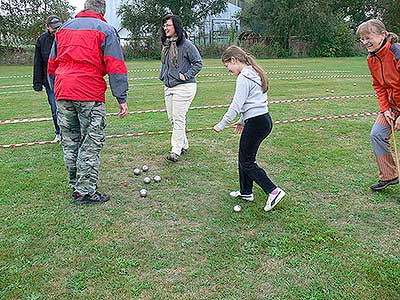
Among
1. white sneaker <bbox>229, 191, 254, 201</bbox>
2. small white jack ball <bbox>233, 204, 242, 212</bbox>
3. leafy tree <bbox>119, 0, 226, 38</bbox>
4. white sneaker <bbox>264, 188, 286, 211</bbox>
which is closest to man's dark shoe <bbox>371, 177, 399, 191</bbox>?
white sneaker <bbox>264, 188, 286, 211</bbox>

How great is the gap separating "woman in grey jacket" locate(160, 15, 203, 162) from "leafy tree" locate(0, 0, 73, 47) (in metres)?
28.9

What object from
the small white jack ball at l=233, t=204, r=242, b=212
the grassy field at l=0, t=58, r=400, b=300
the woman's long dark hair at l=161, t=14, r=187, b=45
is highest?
the woman's long dark hair at l=161, t=14, r=187, b=45

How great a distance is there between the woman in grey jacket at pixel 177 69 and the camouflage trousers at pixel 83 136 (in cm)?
164

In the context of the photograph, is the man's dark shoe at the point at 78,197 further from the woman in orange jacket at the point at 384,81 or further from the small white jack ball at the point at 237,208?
the woman in orange jacket at the point at 384,81

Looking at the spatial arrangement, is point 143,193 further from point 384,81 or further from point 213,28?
point 213,28

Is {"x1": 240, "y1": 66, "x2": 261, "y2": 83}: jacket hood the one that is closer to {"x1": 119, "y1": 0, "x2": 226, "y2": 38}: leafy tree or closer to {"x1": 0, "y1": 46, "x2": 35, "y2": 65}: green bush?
{"x1": 0, "y1": 46, "x2": 35, "y2": 65}: green bush

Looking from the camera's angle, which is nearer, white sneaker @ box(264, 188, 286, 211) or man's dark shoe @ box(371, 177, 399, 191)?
white sneaker @ box(264, 188, 286, 211)

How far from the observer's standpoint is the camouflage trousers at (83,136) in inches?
177

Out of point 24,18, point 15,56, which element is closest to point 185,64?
point 15,56

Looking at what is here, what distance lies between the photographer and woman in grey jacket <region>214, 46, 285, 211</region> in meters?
4.20

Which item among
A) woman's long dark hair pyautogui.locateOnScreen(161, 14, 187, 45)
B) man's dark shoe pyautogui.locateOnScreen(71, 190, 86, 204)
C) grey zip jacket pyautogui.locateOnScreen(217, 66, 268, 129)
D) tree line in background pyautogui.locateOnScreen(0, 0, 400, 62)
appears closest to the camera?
grey zip jacket pyautogui.locateOnScreen(217, 66, 268, 129)

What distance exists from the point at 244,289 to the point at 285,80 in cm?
1424

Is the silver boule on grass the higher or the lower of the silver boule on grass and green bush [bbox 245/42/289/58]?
the lower

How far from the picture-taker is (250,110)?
4258 millimetres
